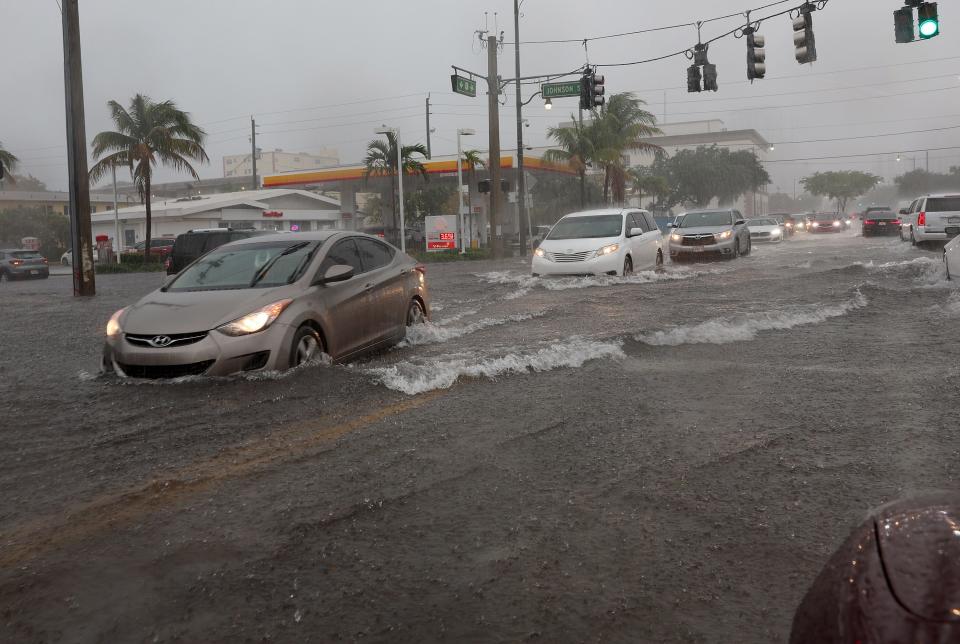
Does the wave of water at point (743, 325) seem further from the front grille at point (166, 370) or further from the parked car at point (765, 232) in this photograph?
the parked car at point (765, 232)

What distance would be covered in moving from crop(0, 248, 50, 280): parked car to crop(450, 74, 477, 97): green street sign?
60.0ft

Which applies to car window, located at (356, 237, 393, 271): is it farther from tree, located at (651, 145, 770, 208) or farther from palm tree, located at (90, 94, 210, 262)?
tree, located at (651, 145, 770, 208)

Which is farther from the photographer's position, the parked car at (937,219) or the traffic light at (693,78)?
the parked car at (937,219)

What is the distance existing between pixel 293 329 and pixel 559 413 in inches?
99.9

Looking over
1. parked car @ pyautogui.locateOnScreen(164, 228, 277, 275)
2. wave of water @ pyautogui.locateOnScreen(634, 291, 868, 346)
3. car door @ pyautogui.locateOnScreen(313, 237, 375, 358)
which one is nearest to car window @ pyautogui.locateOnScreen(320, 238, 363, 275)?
car door @ pyautogui.locateOnScreen(313, 237, 375, 358)

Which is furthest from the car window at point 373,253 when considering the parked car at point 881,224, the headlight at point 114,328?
the parked car at point 881,224

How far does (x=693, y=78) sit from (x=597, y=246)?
7862 millimetres

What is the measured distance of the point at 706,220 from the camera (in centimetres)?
2567

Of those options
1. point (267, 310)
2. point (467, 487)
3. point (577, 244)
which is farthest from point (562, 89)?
point (467, 487)

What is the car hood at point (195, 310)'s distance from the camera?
6988 millimetres

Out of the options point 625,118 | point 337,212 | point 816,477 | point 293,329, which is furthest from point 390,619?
point 337,212

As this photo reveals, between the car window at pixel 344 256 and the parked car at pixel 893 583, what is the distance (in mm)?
6859

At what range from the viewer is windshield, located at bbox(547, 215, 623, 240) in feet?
58.6

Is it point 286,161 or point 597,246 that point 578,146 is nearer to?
point 597,246
